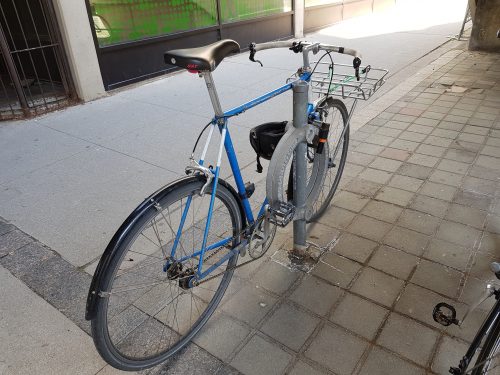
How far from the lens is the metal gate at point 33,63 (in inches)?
203

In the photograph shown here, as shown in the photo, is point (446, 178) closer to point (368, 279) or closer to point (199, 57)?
point (368, 279)

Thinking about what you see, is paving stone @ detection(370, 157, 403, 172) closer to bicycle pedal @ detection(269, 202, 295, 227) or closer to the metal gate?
bicycle pedal @ detection(269, 202, 295, 227)

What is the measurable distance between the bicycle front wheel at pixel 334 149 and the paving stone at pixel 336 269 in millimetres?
317

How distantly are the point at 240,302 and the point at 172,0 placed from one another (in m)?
→ 5.88

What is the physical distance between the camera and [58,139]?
464 centimetres

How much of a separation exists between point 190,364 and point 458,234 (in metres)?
2.05

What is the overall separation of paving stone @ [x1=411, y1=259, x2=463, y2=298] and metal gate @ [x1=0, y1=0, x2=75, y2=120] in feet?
16.2

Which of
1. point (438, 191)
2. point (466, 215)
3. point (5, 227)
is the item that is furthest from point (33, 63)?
point (466, 215)

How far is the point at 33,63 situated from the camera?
5.46 meters

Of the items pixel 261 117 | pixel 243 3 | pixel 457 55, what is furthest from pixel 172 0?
pixel 457 55

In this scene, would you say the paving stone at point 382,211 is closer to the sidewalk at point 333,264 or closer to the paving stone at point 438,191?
the sidewalk at point 333,264

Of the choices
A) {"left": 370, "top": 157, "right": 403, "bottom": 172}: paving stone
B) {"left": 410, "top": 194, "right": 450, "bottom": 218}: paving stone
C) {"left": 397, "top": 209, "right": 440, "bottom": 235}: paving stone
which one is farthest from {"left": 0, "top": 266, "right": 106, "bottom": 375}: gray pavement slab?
{"left": 370, "top": 157, "right": 403, "bottom": 172}: paving stone

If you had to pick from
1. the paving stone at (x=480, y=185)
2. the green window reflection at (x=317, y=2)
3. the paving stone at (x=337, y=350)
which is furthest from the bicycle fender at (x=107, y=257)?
the green window reflection at (x=317, y=2)

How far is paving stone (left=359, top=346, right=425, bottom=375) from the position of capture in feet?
6.56
